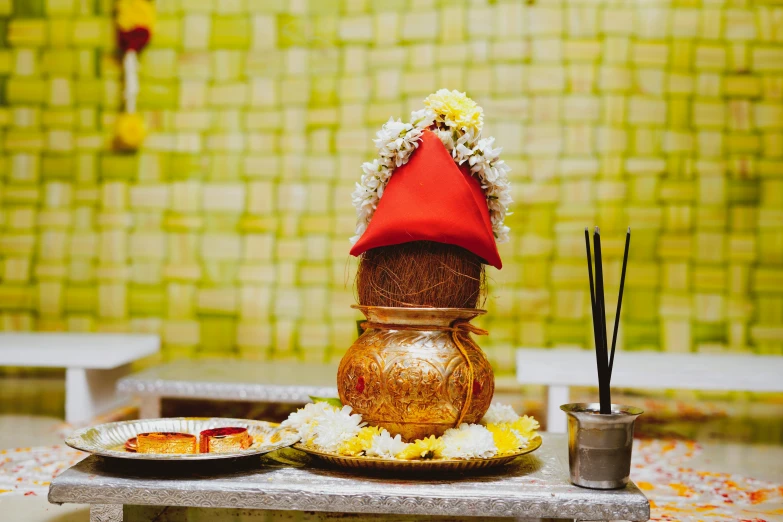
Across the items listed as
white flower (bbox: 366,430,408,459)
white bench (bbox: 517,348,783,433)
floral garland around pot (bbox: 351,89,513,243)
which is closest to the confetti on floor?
white bench (bbox: 517,348,783,433)

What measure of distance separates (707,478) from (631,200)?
174cm

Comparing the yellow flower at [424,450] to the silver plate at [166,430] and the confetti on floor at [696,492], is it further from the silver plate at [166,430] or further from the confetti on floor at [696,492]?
the confetti on floor at [696,492]

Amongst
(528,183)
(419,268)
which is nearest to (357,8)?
(528,183)

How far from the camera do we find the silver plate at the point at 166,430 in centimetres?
149

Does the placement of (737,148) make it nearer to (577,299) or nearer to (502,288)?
(577,299)

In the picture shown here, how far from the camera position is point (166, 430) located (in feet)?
5.95

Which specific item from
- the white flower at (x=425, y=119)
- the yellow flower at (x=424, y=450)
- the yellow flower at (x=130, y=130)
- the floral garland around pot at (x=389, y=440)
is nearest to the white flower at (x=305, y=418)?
the floral garland around pot at (x=389, y=440)

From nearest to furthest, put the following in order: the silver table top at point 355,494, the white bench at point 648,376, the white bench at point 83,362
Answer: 1. the silver table top at point 355,494
2. the white bench at point 648,376
3. the white bench at point 83,362

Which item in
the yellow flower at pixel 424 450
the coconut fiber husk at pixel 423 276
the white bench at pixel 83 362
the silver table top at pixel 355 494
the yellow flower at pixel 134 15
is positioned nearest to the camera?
the silver table top at pixel 355 494

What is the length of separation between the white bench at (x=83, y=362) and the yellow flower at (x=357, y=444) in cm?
182

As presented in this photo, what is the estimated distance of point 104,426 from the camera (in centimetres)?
174

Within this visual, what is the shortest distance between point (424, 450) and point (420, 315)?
11.2 inches

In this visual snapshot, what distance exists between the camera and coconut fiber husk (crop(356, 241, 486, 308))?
1.65 m

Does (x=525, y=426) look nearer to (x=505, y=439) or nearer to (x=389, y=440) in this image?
(x=505, y=439)
